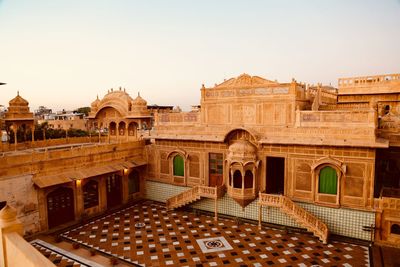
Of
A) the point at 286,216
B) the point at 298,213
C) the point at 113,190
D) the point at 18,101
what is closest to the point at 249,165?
the point at 286,216

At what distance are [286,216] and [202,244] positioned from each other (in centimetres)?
431

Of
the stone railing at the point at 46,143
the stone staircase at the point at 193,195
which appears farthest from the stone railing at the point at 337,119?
the stone railing at the point at 46,143

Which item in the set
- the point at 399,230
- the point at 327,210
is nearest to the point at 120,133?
the point at 327,210

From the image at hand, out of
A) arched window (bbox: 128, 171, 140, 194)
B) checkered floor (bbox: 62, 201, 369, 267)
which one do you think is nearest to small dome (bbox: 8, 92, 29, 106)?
arched window (bbox: 128, 171, 140, 194)

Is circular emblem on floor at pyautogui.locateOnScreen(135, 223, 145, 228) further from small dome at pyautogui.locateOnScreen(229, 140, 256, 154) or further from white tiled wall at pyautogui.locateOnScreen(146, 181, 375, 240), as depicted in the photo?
small dome at pyautogui.locateOnScreen(229, 140, 256, 154)

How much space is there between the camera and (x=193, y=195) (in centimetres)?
1549

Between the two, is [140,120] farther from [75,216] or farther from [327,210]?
[327,210]

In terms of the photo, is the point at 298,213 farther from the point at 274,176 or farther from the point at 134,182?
the point at 134,182

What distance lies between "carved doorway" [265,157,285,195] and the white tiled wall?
1.25 meters

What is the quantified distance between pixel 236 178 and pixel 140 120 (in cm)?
945

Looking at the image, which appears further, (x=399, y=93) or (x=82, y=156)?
(x=399, y=93)

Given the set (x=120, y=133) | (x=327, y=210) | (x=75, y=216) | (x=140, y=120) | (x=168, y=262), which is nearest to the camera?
(x=168, y=262)

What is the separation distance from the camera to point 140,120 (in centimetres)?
2138

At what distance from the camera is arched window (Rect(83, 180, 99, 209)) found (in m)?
15.4
